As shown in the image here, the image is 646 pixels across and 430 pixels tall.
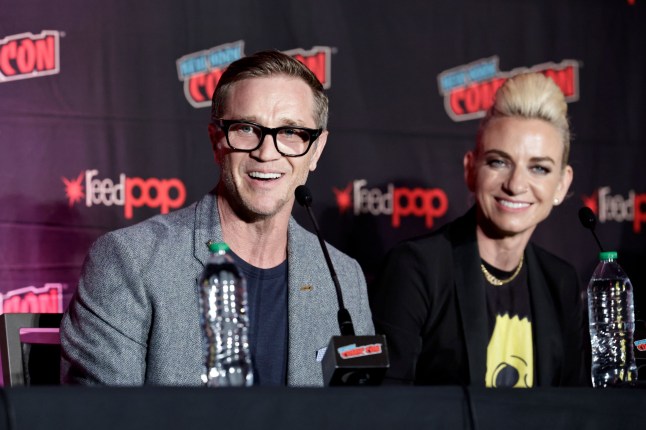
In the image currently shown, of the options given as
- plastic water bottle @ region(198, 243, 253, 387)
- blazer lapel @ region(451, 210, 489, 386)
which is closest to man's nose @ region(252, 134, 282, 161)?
plastic water bottle @ region(198, 243, 253, 387)

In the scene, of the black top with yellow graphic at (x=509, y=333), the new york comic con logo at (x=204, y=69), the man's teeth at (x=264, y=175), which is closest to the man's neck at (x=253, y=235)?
the man's teeth at (x=264, y=175)

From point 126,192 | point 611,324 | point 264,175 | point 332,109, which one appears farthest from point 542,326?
point 126,192

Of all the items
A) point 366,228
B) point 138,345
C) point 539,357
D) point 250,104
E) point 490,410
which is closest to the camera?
point 490,410

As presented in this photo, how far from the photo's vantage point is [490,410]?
5.09 ft

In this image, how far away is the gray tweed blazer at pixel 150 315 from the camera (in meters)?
2.15

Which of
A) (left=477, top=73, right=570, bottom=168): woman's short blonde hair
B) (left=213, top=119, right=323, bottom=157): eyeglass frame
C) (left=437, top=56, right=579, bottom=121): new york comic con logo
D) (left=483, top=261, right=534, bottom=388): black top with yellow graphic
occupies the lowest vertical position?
(left=483, top=261, right=534, bottom=388): black top with yellow graphic

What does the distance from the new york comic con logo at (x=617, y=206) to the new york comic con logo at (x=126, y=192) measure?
1686 millimetres

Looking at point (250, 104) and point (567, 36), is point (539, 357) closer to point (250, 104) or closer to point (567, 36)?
point (250, 104)

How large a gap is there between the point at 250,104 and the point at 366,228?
1311 mm

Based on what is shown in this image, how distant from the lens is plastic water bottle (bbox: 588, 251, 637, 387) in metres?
2.50

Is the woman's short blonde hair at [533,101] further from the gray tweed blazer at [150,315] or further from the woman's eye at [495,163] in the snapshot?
the gray tweed blazer at [150,315]

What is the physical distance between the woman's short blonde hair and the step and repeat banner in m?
0.72

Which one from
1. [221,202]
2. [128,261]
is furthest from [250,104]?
[128,261]

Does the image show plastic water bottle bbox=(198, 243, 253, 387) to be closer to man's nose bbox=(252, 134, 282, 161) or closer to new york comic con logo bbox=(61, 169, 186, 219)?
man's nose bbox=(252, 134, 282, 161)
